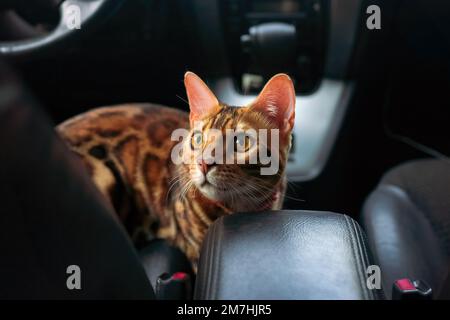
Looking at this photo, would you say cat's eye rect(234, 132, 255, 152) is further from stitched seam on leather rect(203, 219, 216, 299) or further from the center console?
the center console

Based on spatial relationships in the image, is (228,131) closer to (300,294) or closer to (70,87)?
(300,294)

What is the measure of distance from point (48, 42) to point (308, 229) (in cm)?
88

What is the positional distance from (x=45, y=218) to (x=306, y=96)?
0.98 m

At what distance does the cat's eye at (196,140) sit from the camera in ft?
A: 2.38

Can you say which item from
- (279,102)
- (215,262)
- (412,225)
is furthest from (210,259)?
(412,225)

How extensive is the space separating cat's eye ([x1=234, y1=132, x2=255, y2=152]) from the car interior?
0.39 ft

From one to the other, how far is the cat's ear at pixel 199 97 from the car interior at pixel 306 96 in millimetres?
117

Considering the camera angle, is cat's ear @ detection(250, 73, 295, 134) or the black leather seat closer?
cat's ear @ detection(250, 73, 295, 134)

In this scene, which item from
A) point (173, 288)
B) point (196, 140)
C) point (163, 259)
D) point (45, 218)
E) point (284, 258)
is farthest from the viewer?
point (163, 259)

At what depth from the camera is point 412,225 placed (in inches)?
37.0

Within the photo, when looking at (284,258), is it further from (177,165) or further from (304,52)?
(304,52)

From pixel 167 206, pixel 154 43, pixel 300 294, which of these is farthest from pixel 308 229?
pixel 154 43

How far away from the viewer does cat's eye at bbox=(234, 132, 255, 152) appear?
0.69 meters

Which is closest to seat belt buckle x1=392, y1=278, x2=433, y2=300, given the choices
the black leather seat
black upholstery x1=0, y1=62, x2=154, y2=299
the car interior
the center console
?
the car interior
